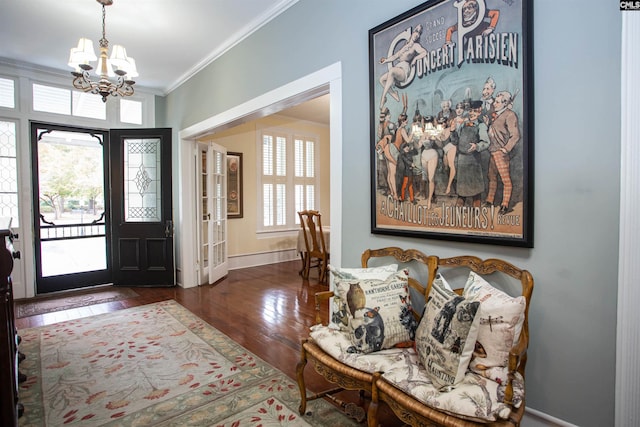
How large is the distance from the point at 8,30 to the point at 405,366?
4.88m

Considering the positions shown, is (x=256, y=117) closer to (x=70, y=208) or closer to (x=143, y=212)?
(x=143, y=212)

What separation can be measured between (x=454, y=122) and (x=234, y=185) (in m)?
4.90

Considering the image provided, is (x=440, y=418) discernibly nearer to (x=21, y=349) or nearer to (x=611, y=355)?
(x=611, y=355)

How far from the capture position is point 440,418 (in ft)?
4.20

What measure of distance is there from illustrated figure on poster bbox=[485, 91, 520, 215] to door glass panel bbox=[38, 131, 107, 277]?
553 cm

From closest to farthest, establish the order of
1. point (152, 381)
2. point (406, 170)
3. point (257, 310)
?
1. point (406, 170)
2. point (152, 381)
3. point (257, 310)

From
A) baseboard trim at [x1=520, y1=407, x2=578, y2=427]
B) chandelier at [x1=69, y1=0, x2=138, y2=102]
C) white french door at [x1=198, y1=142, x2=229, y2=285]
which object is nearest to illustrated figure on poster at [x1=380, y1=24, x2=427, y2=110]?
baseboard trim at [x1=520, y1=407, x2=578, y2=427]

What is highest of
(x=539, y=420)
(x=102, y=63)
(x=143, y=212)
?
(x=102, y=63)

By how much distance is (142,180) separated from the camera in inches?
201

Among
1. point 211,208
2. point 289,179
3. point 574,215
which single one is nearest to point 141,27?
point 211,208

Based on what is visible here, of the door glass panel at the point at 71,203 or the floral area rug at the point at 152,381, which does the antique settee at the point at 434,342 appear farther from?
the door glass panel at the point at 71,203

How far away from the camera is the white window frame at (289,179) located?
6.45m

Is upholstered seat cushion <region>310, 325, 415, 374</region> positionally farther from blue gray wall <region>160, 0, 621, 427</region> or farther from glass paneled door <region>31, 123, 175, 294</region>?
glass paneled door <region>31, 123, 175, 294</region>

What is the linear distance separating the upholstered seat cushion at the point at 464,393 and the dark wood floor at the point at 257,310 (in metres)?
0.70
